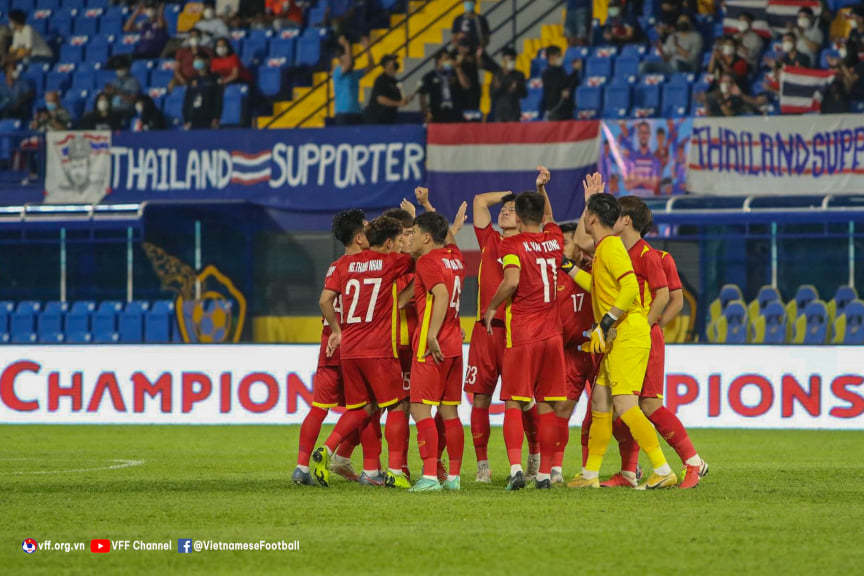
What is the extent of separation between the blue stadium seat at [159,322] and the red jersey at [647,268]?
1359 cm

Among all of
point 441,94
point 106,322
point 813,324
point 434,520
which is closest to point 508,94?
point 441,94

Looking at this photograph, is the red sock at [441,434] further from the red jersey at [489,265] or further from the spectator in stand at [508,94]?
the spectator in stand at [508,94]

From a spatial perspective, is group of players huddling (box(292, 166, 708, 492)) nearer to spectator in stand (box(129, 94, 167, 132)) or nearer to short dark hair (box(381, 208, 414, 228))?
short dark hair (box(381, 208, 414, 228))

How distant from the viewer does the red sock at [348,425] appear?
11.0m

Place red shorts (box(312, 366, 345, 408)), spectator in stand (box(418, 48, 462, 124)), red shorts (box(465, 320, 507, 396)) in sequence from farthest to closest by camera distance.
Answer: spectator in stand (box(418, 48, 462, 124))
red shorts (box(312, 366, 345, 408))
red shorts (box(465, 320, 507, 396))

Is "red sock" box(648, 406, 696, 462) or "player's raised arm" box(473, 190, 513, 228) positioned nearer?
"red sock" box(648, 406, 696, 462)

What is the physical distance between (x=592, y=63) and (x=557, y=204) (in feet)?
8.75

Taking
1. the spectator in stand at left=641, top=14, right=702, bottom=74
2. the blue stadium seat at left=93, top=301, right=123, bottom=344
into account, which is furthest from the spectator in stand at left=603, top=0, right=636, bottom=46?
the blue stadium seat at left=93, top=301, right=123, bottom=344

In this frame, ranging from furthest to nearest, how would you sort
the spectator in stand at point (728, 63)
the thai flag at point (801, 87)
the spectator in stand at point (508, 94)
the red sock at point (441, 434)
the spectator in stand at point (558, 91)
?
the spectator in stand at point (508, 94) < the spectator in stand at point (558, 91) < the spectator in stand at point (728, 63) < the thai flag at point (801, 87) < the red sock at point (441, 434)

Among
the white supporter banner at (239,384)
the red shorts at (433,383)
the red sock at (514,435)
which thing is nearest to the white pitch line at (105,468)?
the red shorts at (433,383)

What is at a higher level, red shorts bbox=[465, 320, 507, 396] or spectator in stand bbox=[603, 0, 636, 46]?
spectator in stand bbox=[603, 0, 636, 46]

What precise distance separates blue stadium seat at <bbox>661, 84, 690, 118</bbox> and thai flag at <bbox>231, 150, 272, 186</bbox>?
564 centimetres

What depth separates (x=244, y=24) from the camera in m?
26.4

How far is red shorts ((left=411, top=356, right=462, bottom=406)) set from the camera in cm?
1040
